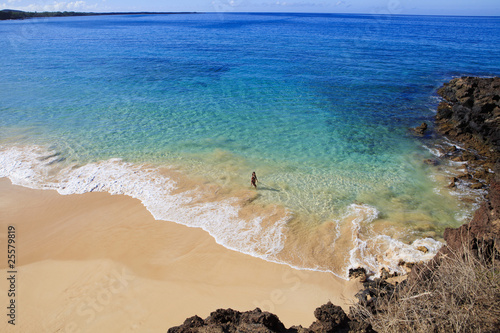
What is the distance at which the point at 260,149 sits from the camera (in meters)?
19.5

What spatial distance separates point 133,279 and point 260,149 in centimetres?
1134

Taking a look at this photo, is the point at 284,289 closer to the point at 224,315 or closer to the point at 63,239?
the point at 224,315

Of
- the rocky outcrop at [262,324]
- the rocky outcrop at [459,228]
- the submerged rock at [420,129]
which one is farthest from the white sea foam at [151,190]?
the submerged rock at [420,129]

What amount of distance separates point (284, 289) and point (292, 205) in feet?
15.9

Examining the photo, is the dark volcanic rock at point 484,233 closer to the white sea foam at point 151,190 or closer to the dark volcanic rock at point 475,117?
the white sea foam at point 151,190

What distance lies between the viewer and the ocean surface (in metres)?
12.7

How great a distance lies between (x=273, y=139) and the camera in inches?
819

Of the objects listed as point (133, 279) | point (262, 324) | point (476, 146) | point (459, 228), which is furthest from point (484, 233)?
point (476, 146)

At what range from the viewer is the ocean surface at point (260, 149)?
1268 cm

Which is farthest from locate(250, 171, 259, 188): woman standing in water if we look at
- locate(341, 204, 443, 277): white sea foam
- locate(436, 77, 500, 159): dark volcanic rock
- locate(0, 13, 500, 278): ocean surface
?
locate(436, 77, 500, 159): dark volcanic rock

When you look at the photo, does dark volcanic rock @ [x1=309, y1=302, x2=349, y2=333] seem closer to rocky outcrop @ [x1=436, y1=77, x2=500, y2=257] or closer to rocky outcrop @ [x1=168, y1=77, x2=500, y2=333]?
rocky outcrop @ [x1=168, y1=77, x2=500, y2=333]

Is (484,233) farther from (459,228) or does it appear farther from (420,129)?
(420,129)

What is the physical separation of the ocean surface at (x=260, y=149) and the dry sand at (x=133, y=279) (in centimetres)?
85

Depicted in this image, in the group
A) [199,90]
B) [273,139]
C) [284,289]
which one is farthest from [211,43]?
[284,289]
